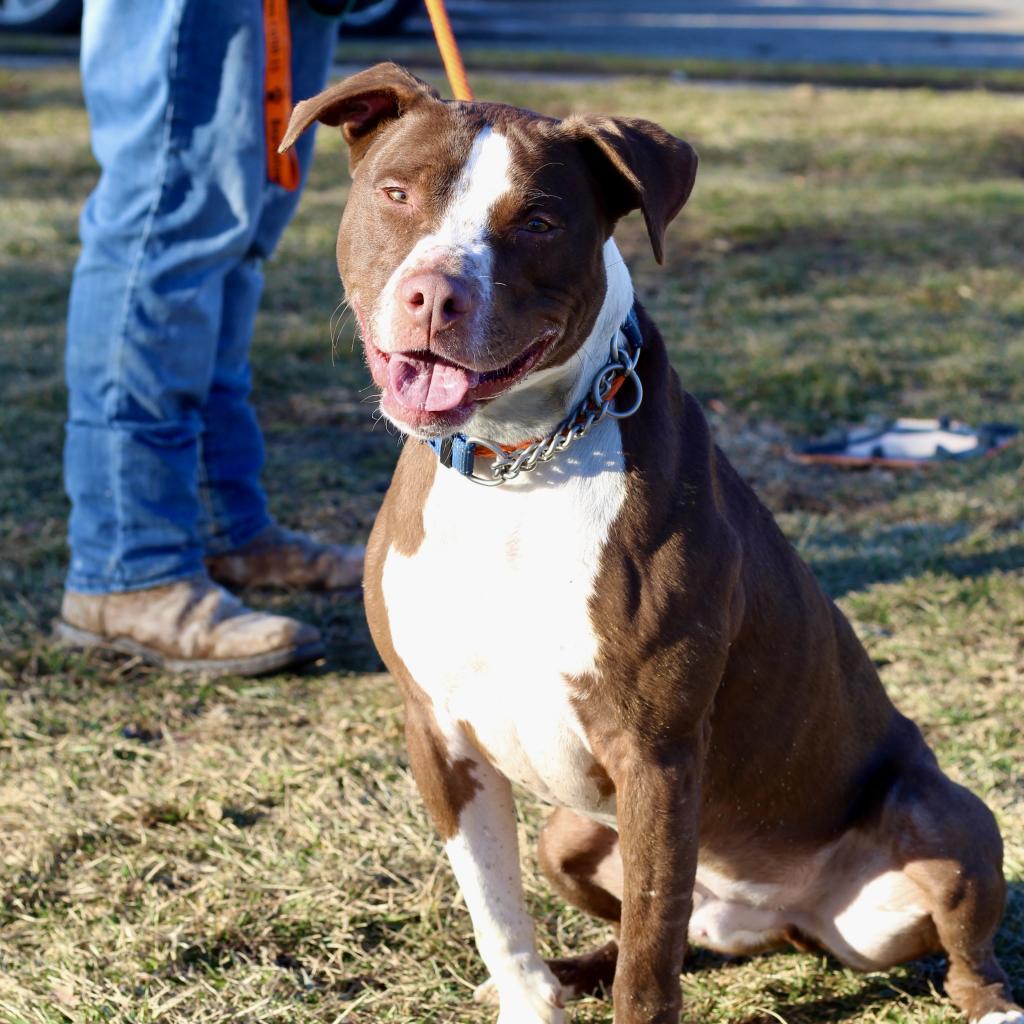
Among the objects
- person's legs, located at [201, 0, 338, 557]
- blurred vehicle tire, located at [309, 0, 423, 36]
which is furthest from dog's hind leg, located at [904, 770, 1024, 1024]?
blurred vehicle tire, located at [309, 0, 423, 36]

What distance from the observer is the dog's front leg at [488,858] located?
7.97 ft

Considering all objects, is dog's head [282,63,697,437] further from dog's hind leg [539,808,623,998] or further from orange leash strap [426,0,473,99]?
dog's hind leg [539,808,623,998]

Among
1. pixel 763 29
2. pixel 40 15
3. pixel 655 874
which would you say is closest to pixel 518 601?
pixel 655 874

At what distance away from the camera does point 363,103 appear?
7.61 ft

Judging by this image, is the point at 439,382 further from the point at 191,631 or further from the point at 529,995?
the point at 191,631

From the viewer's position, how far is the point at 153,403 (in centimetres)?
367

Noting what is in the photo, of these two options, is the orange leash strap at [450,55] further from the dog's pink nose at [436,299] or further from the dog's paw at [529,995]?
the dog's paw at [529,995]

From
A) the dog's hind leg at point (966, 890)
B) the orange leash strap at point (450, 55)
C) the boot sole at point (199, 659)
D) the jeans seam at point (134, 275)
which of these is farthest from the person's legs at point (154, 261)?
the dog's hind leg at point (966, 890)

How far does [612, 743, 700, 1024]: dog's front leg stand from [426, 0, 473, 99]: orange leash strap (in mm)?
1163

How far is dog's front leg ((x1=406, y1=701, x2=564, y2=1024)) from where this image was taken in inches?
95.7

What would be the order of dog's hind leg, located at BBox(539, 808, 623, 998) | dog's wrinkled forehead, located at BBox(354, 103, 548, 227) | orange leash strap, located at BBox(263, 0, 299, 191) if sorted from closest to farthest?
dog's wrinkled forehead, located at BBox(354, 103, 548, 227) < dog's hind leg, located at BBox(539, 808, 623, 998) < orange leash strap, located at BBox(263, 0, 299, 191)

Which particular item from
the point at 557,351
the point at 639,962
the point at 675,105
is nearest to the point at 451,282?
the point at 557,351

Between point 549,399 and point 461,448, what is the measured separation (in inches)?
5.9

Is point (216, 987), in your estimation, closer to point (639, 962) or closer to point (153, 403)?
point (639, 962)
